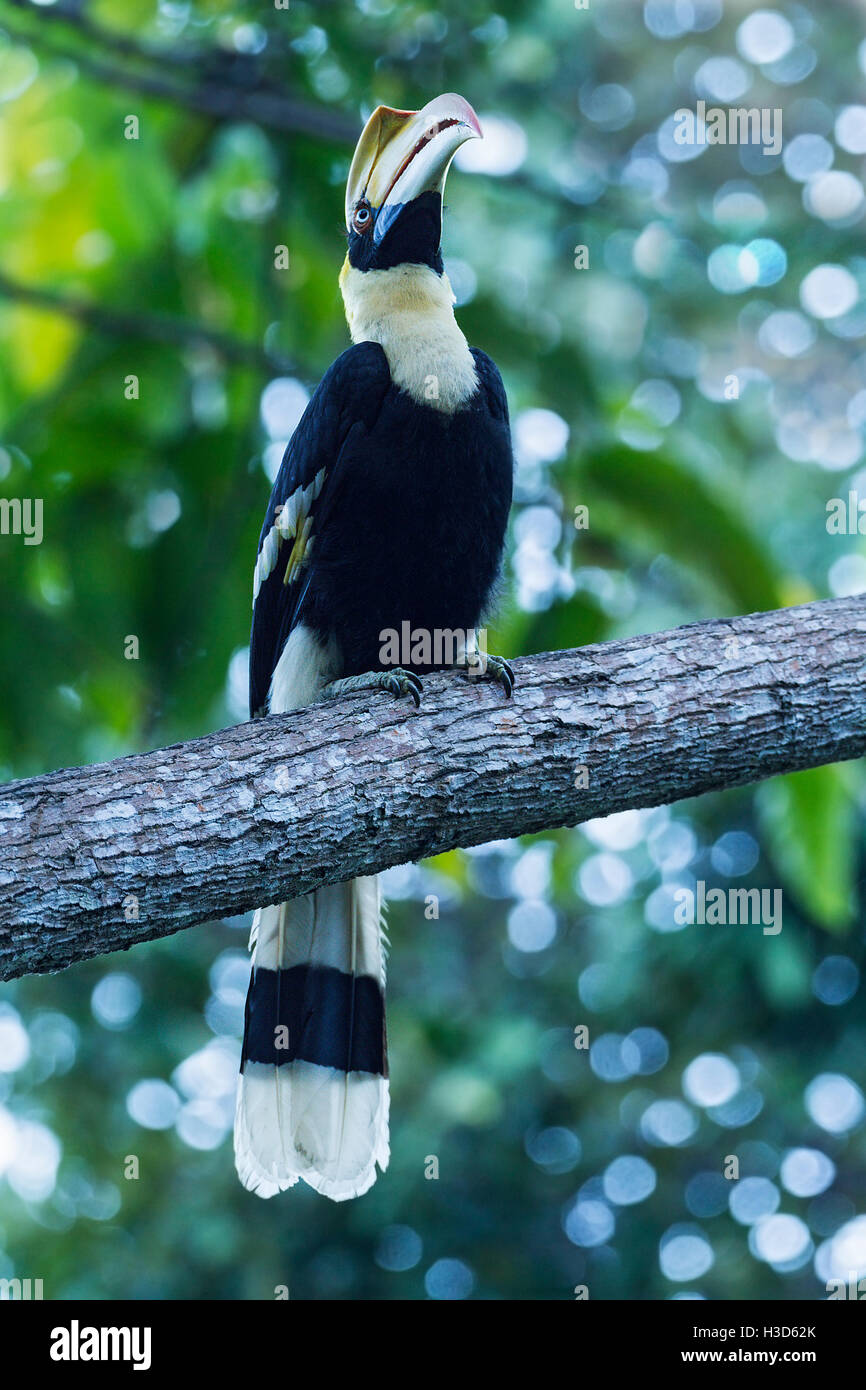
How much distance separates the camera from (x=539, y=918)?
779 cm

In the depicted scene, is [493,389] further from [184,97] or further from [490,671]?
[184,97]

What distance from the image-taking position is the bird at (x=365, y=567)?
8.86 ft

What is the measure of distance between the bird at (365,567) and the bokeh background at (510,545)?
1.47 ft

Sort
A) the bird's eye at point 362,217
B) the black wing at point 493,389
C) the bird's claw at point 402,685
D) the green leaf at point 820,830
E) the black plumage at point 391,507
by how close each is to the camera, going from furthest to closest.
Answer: the green leaf at point 820,830, the bird's eye at point 362,217, the black wing at point 493,389, the black plumage at point 391,507, the bird's claw at point 402,685

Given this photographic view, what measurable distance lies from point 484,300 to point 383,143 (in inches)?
23.6

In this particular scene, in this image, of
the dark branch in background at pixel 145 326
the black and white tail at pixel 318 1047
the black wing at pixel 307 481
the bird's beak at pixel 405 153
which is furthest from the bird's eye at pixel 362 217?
the black and white tail at pixel 318 1047

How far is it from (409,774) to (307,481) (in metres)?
0.84

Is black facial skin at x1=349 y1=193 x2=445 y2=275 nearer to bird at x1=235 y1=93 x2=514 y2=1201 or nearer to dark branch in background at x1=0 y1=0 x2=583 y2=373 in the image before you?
bird at x1=235 y1=93 x2=514 y2=1201

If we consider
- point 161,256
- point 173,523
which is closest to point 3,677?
point 173,523

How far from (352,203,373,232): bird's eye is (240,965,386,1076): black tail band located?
1701mm

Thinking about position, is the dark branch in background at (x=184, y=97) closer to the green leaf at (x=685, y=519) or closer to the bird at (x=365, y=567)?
the bird at (x=365, y=567)

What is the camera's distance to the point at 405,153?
113 inches

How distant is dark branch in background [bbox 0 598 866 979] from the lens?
2.01 meters
